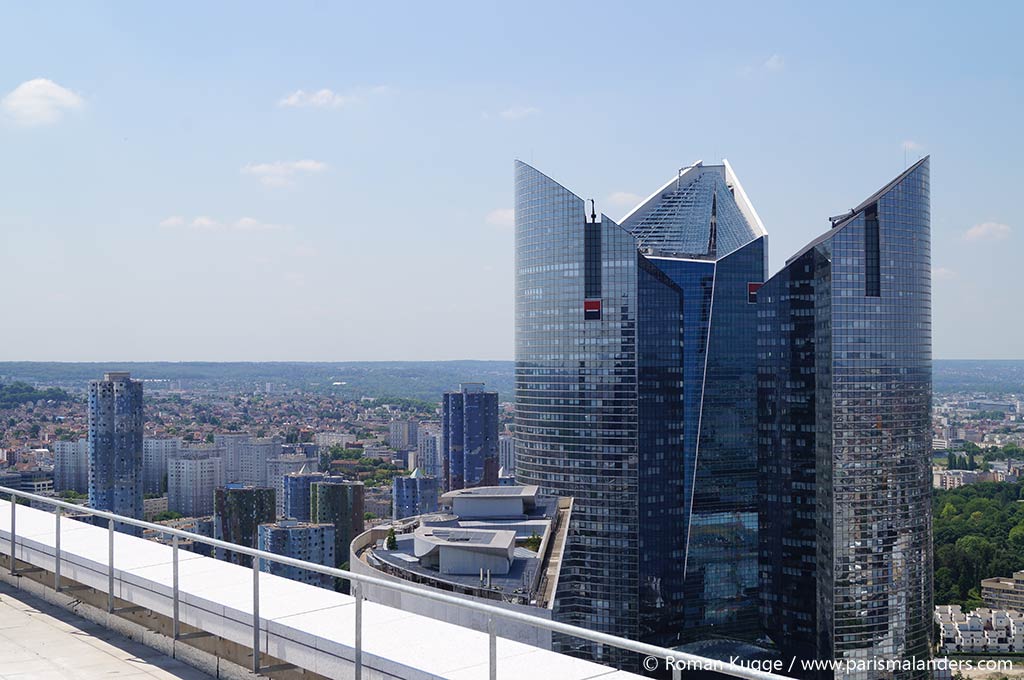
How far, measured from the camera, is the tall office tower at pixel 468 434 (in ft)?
263

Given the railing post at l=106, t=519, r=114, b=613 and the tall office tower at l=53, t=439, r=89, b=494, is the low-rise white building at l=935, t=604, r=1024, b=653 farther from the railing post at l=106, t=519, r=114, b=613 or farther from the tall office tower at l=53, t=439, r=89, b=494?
the tall office tower at l=53, t=439, r=89, b=494

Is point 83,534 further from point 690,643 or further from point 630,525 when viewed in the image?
point 690,643

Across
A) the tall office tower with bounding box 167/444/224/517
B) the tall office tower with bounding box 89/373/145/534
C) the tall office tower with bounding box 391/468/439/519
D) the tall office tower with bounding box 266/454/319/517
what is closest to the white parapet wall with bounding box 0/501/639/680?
the tall office tower with bounding box 391/468/439/519

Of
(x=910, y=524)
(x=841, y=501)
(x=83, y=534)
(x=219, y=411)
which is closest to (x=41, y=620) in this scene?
(x=83, y=534)

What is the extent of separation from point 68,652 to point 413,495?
2451 inches

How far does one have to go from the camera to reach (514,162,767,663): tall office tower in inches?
1674

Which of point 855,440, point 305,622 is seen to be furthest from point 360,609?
point 855,440

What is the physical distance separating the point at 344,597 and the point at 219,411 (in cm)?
14412


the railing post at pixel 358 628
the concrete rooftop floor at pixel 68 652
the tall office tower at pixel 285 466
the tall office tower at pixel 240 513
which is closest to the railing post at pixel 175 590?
the concrete rooftop floor at pixel 68 652

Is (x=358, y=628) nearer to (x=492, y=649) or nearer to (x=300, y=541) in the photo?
(x=492, y=649)

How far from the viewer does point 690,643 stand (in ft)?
145

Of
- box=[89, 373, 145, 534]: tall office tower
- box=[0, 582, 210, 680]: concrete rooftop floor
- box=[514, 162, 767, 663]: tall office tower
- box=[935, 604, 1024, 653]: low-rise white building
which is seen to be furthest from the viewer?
box=[89, 373, 145, 534]: tall office tower

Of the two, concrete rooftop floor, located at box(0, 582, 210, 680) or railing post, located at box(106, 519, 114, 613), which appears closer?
concrete rooftop floor, located at box(0, 582, 210, 680)

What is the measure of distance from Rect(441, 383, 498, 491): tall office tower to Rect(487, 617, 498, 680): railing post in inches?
2959
